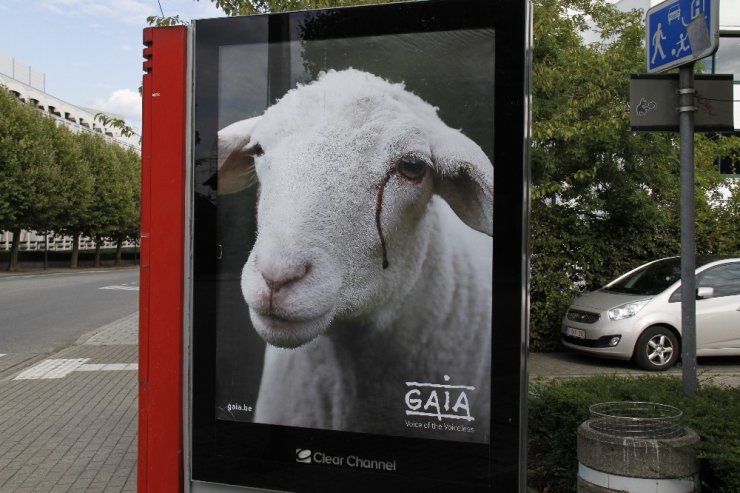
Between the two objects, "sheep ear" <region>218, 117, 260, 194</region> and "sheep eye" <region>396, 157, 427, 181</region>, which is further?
"sheep ear" <region>218, 117, 260, 194</region>

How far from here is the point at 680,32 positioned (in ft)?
13.5

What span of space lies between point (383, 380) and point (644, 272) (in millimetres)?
8268

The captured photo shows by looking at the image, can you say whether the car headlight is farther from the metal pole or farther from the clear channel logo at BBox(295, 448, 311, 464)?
the clear channel logo at BBox(295, 448, 311, 464)

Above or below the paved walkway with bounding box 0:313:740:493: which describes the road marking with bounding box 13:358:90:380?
below

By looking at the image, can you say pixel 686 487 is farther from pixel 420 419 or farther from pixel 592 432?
pixel 420 419

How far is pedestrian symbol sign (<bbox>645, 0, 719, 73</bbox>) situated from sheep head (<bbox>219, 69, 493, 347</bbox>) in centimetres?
188

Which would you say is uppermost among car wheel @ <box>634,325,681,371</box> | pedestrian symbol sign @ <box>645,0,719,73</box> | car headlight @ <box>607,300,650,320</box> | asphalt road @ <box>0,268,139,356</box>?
pedestrian symbol sign @ <box>645,0,719,73</box>

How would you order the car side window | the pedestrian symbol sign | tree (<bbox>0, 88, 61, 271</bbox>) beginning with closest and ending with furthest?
the pedestrian symbol sign, the car side window, tree (<bbox>0, 88, 61, 271</bbox>)

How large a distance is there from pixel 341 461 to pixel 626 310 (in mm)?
7349

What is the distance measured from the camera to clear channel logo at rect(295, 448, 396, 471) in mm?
3005

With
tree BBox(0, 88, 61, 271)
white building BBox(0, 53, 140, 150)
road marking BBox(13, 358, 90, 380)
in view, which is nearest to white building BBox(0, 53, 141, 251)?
white building BBox(0, 53, 140, 150)

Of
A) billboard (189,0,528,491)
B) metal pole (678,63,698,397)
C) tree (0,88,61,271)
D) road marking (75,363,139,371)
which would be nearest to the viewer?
billboard (189,0,528,491)

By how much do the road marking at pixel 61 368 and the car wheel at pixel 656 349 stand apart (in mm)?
6599

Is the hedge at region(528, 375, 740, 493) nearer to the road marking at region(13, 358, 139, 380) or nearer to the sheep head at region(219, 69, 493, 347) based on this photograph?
the sheep head at region(219, 69, 493, 347)
